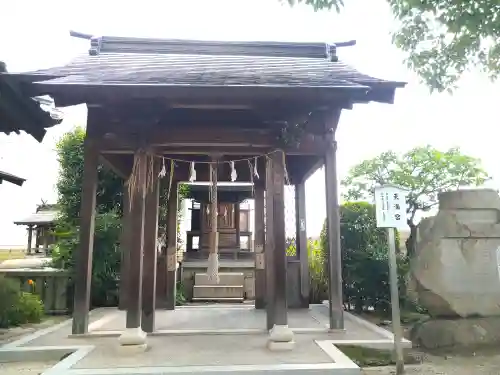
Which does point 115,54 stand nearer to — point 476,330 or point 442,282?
point 442,282

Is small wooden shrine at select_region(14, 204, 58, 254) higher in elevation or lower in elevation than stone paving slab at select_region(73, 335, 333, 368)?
higher

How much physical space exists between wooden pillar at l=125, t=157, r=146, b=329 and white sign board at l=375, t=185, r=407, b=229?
10.4 feet

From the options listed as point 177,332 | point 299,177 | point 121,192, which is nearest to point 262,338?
point 177,332

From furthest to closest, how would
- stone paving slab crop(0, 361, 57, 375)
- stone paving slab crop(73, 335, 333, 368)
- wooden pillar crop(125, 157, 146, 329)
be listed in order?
wooden pillar crop(125, 157, 146, 329) → stone paving slab crop(0, 361, 57, 375) → stone paving slab crop(73, 335, 333, 368)

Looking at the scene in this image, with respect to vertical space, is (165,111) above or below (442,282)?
above

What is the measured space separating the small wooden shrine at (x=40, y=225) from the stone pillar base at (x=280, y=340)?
69.8 ft

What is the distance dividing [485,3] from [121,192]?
8.79 meters

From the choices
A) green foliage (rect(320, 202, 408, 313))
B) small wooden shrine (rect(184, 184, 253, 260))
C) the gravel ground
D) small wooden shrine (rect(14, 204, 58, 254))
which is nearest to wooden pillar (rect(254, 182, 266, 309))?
green foliage (rect(320, 202, 408, 313))

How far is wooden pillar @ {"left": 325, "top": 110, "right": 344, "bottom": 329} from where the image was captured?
646 centimetres

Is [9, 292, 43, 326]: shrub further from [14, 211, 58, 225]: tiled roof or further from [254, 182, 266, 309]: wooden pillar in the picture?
[14, 211, 58, 225]: tiled roof

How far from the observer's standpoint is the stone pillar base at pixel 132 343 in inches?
200


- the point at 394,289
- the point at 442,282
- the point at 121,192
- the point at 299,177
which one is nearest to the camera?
the point at 394,289

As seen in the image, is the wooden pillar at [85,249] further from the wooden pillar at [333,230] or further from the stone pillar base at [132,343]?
the wooden pillar at [333,230]

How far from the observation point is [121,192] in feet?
34.7
